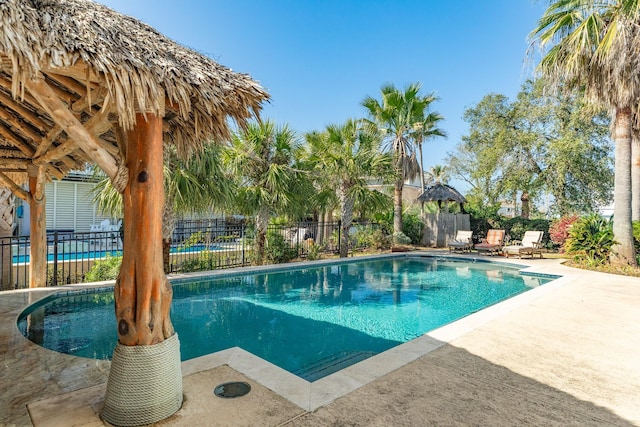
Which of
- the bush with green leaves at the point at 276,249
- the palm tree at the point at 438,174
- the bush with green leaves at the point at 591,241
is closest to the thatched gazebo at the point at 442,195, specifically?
the bush with green leaves at the point at 591,241

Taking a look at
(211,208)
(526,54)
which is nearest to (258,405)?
(211,208)

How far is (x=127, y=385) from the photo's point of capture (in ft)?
8.55

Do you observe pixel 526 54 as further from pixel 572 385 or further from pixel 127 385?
pixel 127 385

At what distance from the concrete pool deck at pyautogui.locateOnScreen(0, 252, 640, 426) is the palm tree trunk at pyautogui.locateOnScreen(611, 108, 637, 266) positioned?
6.89 meters

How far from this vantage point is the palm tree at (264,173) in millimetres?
11266

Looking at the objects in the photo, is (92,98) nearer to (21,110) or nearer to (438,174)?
(21,110)

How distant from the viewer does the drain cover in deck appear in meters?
3.06

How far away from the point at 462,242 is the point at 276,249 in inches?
371

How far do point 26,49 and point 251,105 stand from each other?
1.90m

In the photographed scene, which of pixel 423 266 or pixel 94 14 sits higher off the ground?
pixel 94 14

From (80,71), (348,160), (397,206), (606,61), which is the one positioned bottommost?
(397,206)

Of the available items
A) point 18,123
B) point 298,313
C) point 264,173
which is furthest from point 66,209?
point 298,313

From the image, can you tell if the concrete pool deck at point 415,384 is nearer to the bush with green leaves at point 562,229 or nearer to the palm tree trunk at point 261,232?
the palm tree trunk at point 261,232

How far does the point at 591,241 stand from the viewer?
1120 centimetres
